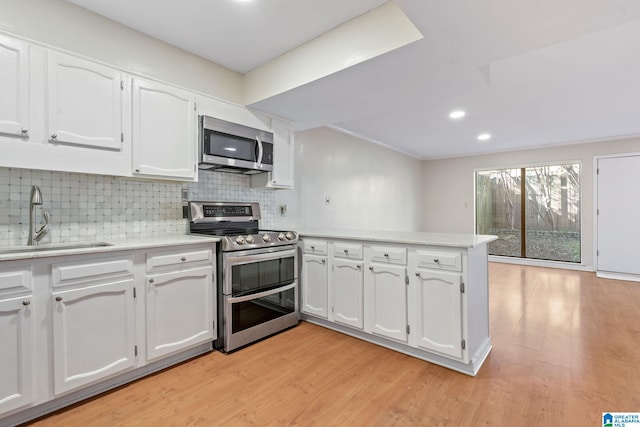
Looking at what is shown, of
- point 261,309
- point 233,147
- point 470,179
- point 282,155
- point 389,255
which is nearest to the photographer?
point 389,255

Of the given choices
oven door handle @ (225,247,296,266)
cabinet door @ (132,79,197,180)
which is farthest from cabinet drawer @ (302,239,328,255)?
cabinet door @ (132,79,197,180)

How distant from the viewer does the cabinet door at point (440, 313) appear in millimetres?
2051

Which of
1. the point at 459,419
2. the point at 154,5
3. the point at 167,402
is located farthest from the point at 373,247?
the point at 154,5

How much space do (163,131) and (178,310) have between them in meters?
1.35

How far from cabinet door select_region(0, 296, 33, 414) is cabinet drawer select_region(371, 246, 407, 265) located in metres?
2.18

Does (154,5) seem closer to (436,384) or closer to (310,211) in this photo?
(310,211)

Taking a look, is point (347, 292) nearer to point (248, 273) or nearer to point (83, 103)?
point (248, 273)

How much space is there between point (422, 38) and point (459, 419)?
2.17 m

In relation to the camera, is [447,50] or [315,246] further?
[315,246]

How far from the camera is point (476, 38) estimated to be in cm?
180

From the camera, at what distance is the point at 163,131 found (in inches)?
91.5

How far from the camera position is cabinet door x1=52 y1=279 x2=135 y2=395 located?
167cm

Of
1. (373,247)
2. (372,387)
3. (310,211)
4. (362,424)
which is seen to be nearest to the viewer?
(362,424)

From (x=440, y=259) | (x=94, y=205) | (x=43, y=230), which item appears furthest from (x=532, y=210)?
(x=43, y=230)
